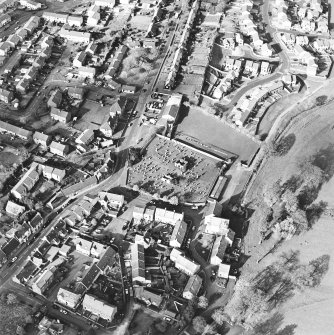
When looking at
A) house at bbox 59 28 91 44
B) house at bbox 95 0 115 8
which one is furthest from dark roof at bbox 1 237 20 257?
house at bbox 95 0 115 8

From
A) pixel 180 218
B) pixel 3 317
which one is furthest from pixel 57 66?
pixel 3 317

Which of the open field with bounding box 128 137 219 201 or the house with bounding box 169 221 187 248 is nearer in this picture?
the house with bounding box 169 221 187 248

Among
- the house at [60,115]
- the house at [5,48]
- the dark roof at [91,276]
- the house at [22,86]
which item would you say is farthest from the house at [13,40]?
the dark roof at [91,276]

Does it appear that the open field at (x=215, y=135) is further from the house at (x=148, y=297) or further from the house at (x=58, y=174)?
the house at (x=148, y=297)

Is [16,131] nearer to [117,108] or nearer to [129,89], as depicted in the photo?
[117,108]

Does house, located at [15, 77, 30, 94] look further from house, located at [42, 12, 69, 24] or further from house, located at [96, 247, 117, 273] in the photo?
house, located at [96, 247, 117, 273]

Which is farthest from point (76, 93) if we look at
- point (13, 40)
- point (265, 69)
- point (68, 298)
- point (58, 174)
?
point (68, 298)
